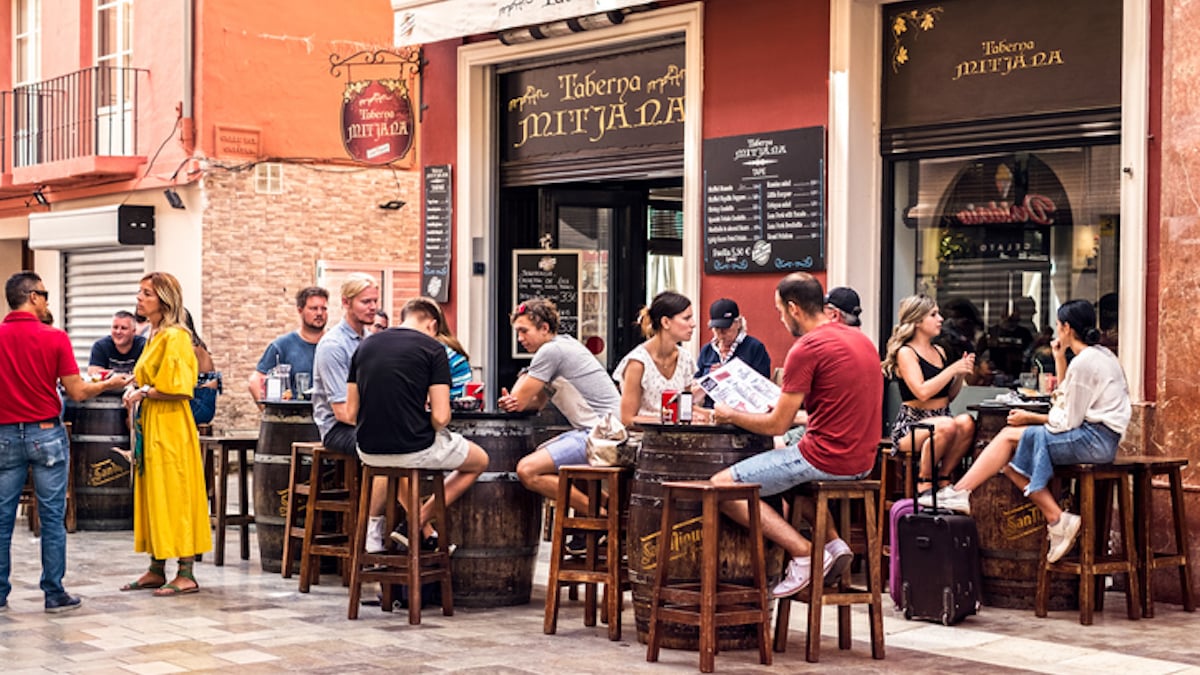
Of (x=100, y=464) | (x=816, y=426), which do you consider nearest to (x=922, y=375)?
(x=816, y=426)

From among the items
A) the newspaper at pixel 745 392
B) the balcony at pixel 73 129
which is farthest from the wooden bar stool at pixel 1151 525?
the balcony at pixel 73 129

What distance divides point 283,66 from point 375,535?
10934mm

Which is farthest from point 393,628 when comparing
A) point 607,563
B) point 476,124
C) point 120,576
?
point 476,124

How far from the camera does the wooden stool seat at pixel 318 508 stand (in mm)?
9195

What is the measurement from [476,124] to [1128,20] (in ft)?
19.6

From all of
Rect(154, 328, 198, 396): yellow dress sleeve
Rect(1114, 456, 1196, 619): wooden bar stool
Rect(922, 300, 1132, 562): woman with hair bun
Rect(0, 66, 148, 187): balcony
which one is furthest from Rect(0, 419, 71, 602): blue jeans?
Rect(0, 66, 148, 187): balcony

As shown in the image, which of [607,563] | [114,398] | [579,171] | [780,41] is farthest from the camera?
[579,171]

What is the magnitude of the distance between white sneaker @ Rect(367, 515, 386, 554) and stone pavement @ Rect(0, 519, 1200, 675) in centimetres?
33

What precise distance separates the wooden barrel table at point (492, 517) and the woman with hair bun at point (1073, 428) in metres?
2.25

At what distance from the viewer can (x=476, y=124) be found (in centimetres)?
1366

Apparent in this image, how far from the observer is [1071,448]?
27.5 ft

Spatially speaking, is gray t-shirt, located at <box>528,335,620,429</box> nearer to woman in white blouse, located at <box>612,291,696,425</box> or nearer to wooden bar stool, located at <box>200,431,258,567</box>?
woman in white blouse, located at <box>612,291,696,425</box>

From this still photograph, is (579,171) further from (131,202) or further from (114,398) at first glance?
(131,202)

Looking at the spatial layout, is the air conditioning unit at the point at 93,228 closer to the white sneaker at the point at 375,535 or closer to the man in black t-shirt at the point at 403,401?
the white sneaker at the point at 375,535
